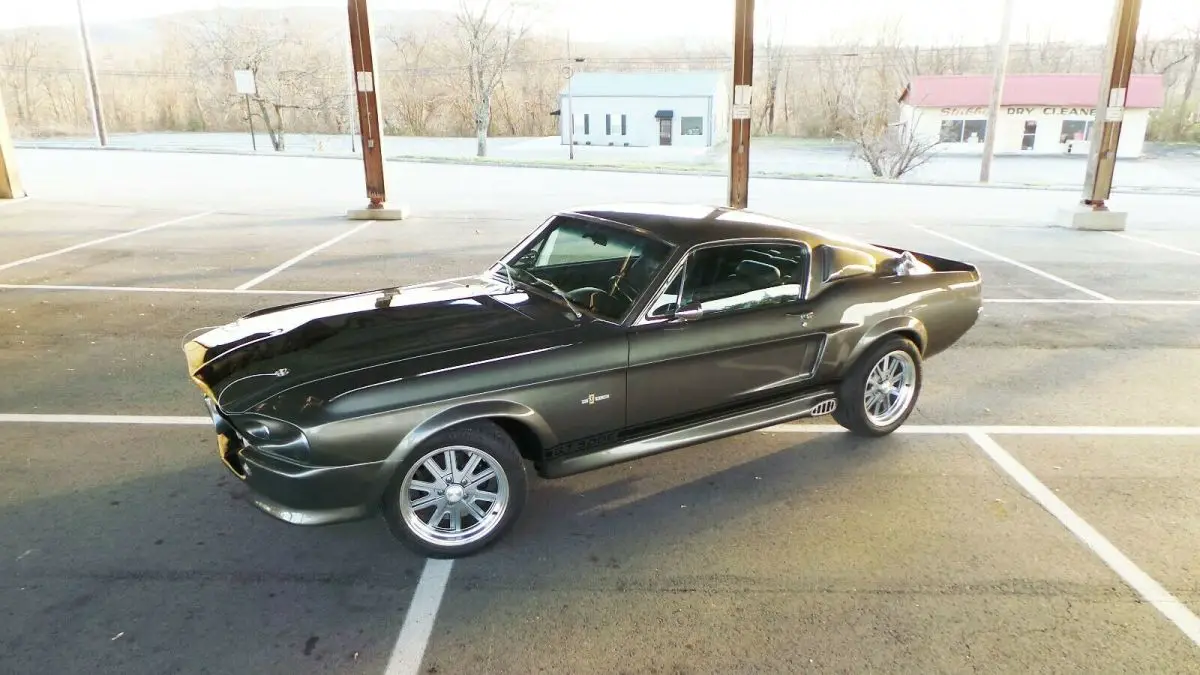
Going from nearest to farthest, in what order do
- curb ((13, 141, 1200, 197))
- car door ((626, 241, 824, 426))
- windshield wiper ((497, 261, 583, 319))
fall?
car door ((626, 241, 824, 426))
windshield wiper ((497, 261, 583, 319))
curb ((13, 141, 1200, 197))

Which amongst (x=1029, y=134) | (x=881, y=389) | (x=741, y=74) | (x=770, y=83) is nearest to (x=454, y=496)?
Result: (x=881, y=389)

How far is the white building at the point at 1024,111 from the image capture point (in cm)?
4319

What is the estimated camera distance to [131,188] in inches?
717

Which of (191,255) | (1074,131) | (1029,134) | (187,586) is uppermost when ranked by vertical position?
(1074,131)

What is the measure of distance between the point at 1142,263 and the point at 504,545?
1114 centimetres

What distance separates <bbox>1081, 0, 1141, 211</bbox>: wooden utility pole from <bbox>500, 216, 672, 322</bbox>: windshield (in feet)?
41.3

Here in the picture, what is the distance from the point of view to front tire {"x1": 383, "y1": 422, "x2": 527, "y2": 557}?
3299mm

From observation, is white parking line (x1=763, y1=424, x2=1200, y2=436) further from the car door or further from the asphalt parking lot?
the car door

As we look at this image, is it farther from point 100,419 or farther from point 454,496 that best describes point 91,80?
point 454,496

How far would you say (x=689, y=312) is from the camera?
3.91m

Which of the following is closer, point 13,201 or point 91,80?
point 13,201

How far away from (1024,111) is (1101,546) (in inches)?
1937

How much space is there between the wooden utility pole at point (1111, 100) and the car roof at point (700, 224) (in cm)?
1147

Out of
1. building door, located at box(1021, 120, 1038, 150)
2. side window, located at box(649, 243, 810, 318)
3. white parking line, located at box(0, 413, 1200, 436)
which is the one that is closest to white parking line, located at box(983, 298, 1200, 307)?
white parking line, located at box(0, 413, 1200, 436)
